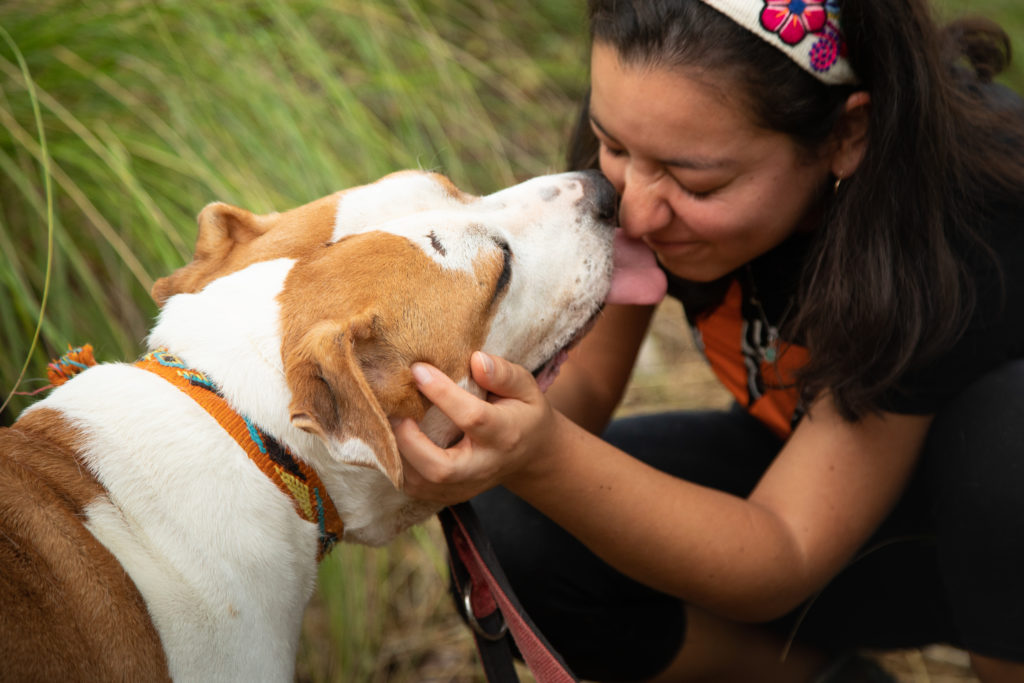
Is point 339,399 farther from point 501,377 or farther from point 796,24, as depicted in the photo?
point 796,24

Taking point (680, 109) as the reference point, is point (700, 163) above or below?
below

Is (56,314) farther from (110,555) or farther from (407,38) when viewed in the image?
(407,38)

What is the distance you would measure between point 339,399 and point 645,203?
0.90 m

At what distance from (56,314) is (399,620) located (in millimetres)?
1509

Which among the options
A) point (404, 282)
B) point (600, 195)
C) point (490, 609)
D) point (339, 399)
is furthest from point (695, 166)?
point (490, 609)

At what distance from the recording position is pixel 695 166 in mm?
1896

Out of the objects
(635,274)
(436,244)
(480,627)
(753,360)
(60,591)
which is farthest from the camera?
(753,360)

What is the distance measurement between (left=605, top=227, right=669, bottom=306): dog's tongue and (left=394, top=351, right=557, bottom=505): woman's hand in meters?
0.49

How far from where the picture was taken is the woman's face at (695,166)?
1.85 m

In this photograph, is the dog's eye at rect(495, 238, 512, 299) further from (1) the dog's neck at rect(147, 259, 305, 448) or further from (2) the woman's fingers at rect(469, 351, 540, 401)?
(1) the dog's neck at rect(147, 259, 305, 448)

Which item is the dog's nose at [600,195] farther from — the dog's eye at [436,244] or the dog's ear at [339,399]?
the dog's ear at [339,399]

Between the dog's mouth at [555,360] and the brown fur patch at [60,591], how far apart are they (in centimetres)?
90

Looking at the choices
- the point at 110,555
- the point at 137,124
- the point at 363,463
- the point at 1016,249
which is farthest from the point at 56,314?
the point at 1016,249

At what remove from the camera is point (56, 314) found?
2.59 m
